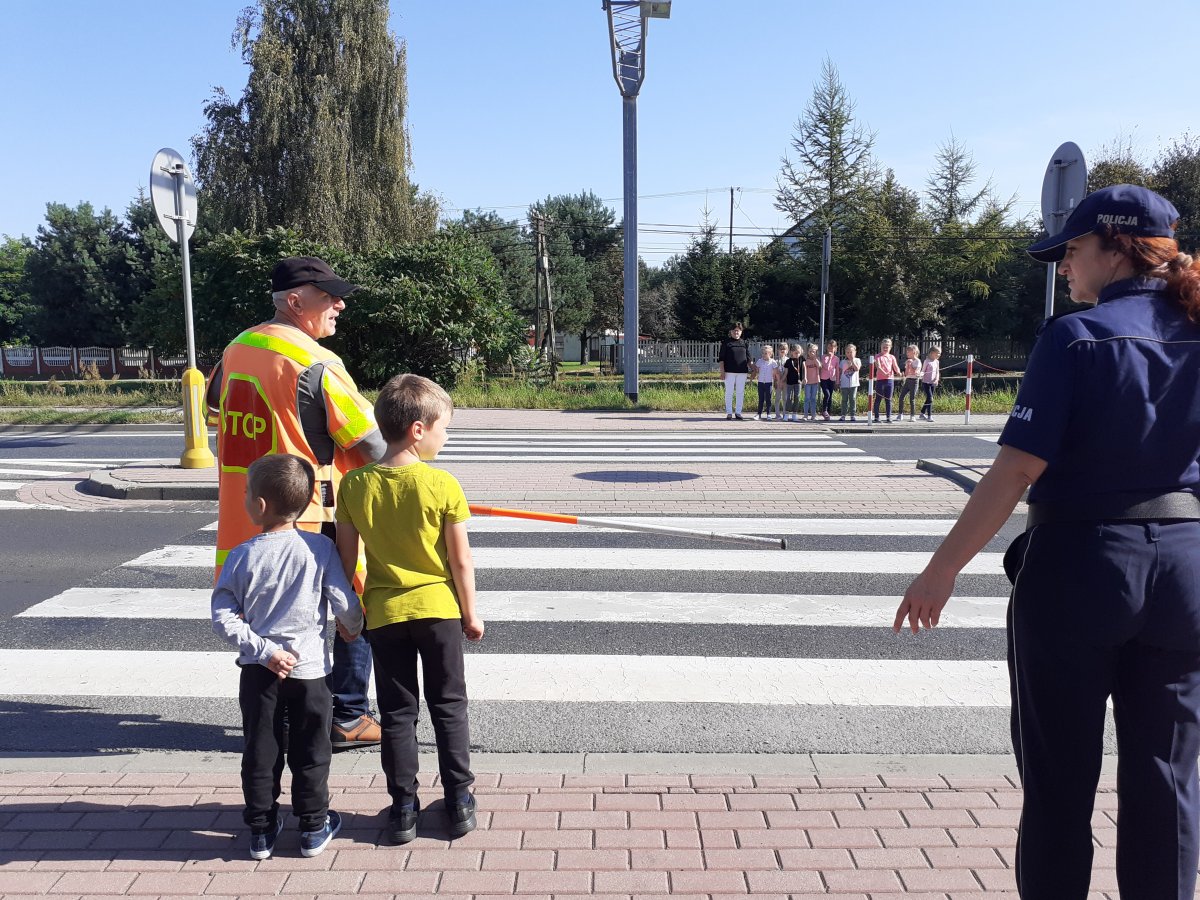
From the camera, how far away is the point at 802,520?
27.6 feet

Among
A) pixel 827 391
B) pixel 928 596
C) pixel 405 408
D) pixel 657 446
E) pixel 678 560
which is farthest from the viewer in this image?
pixel 827 391

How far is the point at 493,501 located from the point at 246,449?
5.64m

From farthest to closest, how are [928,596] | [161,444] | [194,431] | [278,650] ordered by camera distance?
[161,444]
[194,431]
[278,650]
[928,596]

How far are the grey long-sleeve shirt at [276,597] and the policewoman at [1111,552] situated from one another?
1.94 m

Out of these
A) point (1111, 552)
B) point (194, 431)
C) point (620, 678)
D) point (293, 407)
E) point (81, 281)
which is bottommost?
point (620, 678)

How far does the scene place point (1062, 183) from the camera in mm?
8680

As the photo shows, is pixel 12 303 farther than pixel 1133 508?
Yes

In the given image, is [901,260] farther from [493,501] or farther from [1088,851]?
[1088,851]

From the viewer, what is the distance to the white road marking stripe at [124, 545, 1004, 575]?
675 centimetres

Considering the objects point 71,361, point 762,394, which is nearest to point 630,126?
point 762,394

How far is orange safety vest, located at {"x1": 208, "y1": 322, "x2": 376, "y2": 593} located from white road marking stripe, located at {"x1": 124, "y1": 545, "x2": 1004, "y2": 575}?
3.21 metres

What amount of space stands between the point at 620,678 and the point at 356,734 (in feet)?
4.34

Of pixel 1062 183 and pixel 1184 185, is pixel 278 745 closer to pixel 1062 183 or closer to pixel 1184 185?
pixel 1062 183

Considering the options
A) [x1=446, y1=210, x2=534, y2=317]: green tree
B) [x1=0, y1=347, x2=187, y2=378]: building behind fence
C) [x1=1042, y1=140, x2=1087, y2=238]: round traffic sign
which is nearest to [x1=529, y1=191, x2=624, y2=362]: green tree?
[x1=446, y1=210, x2=534, y2=317]: green tree
